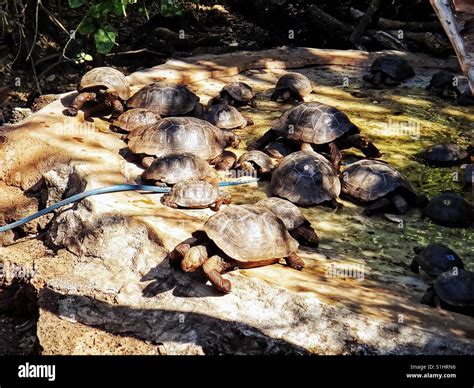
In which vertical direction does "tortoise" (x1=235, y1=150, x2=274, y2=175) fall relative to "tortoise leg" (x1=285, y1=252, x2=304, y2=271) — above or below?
above

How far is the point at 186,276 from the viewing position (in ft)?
18.9

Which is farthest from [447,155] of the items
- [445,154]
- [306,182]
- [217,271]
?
[217,271]

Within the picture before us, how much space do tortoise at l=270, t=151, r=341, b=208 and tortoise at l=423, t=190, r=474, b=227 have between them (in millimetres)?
1096

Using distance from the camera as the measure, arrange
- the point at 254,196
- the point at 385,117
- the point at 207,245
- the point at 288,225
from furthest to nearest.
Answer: the point at 385,117 < the point at 254,196 < the point at 288,225 < the point at 207,245

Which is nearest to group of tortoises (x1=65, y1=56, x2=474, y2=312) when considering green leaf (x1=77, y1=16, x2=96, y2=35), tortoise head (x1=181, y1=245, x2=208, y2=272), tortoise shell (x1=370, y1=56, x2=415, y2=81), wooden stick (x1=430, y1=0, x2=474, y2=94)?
tortoise head (x1=181, y1=245, x2=208, y2=272)

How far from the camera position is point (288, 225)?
672 centimetres

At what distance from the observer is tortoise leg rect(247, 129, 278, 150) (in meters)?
9.13

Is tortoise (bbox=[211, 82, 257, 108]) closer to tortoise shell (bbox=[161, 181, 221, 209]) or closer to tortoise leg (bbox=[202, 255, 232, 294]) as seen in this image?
tortoise shell (bbox=[161, 181, 221, 209])

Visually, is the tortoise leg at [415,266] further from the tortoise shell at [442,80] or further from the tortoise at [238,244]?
the tortoise shell at [442,80]

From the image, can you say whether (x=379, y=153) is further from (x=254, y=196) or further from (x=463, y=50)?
(x=463, y=50)

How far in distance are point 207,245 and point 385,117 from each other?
5.41 meters

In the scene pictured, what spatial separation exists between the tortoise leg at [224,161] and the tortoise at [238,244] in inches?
85.1

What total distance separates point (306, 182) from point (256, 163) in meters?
0.89

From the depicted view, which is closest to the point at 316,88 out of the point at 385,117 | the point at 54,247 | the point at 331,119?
the point at 385,117
